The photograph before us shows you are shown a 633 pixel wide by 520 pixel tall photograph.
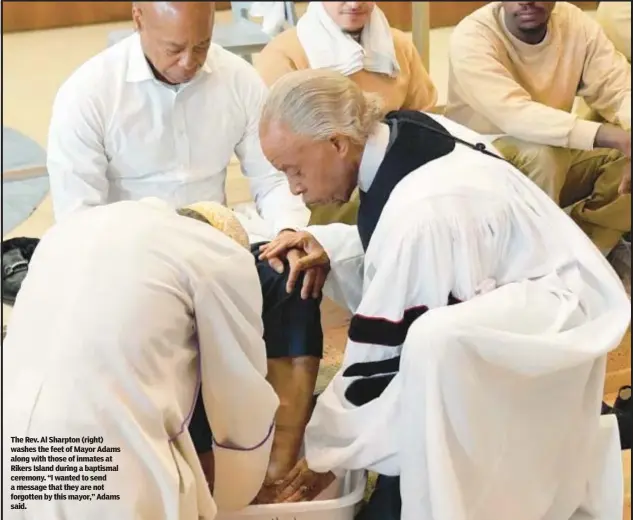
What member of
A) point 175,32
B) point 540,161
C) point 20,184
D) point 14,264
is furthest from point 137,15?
point 20,184

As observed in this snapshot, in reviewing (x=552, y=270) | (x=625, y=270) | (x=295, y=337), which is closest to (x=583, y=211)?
(x=625, y=270)

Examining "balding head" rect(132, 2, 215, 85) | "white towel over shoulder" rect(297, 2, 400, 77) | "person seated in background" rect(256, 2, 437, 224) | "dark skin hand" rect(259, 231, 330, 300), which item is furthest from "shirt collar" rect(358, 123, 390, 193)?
"white towel over shoulder" rect(297, 2, 400, 77)

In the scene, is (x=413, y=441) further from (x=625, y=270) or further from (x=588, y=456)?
(x=625, y=270)

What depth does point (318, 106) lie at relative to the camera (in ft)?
4.49

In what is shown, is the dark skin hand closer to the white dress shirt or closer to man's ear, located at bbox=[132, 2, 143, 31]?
the white dress shirt

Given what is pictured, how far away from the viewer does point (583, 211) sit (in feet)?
7.28

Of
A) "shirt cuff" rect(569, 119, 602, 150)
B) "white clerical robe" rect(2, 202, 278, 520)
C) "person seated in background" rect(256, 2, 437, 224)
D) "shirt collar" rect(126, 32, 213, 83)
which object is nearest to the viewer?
"white clerical robe" rect(2, 202, 278, 520)

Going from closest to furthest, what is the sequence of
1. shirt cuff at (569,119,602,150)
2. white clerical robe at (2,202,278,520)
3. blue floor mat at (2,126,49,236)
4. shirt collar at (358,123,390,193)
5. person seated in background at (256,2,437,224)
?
1. white clerical robe at (2,202,278,520)
2. shirt collar at (358,123,390,193)
3. person seated in background at (256,2,437,224)
4. shirt cuff at (569,119,602,150)
5. blue floor mat at (2,126,49,236)

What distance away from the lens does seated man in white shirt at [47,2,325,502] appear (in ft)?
5.01

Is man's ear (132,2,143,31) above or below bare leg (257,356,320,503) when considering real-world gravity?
above

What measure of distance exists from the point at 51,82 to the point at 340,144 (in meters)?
0.73

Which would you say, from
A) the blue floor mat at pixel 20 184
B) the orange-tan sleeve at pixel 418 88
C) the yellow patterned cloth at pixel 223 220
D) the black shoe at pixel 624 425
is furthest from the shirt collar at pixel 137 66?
the black shoe at pixel 624 425

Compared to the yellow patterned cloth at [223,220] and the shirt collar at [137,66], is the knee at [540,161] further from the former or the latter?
the yellow patterned cloth at [223,220]

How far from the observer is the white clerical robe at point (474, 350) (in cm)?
134
